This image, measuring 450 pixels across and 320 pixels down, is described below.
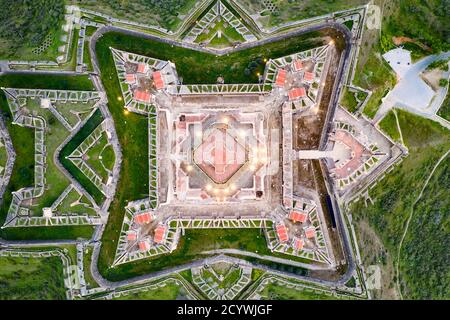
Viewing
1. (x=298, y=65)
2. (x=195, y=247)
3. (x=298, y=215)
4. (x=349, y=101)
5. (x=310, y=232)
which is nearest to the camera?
(x=298, y=65)

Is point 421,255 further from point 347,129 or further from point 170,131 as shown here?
point 170,131

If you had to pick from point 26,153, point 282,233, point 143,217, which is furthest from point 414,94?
point 26,153

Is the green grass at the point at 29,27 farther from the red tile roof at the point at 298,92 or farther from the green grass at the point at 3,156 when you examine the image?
the red tile roof at the point at 298,92

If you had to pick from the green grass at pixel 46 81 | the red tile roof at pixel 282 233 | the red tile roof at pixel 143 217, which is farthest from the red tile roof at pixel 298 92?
the green grass at pixel 46 81

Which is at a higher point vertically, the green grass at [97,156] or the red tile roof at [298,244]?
the green grass at [97,156]

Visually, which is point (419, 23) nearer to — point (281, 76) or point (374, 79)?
point (374, 79)

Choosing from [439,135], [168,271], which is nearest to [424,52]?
[439,135]
